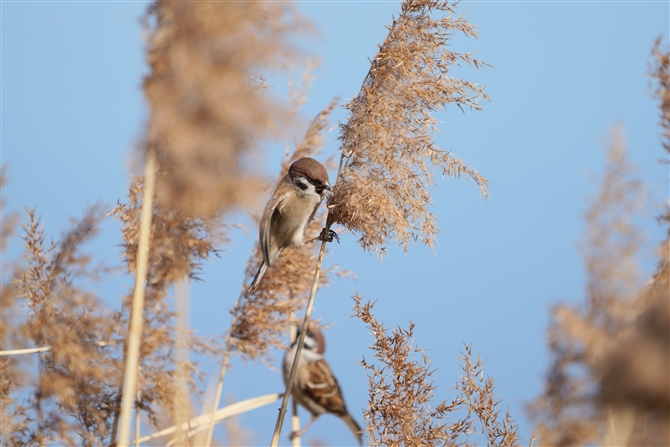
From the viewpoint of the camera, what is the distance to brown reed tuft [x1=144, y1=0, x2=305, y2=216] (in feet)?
4.18

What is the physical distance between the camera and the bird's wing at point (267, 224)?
2.27 metres

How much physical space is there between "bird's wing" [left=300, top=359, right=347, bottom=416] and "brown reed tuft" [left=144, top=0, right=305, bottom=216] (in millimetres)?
2920

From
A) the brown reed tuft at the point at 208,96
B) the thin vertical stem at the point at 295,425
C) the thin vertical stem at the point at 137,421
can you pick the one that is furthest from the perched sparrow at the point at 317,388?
the brown reed tuft at the point at 208,96

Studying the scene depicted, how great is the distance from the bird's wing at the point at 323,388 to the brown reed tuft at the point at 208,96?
2920 millimetres

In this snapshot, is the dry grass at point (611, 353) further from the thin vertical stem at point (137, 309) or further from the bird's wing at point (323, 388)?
the bird's wing at point (323, 388)

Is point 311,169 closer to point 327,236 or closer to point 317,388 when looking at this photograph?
point 327,236

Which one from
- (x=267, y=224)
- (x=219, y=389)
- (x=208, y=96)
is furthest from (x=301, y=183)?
(x=208, y=96)

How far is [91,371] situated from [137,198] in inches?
23.0

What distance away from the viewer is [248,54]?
51.4 inches

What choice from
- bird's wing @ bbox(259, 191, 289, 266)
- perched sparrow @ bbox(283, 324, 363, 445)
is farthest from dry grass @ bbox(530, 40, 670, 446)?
perched sparrow @ bbox(283, 324, 363, 445)

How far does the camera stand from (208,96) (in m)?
1.26

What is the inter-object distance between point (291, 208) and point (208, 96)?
1.42 meters

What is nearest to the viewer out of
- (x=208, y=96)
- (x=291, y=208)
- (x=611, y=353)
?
(x=611, y=353)

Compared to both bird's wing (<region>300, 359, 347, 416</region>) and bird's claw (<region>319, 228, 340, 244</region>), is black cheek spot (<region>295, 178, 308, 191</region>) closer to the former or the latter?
bird's claw (<region>319, 228, 340, 244</region>)
